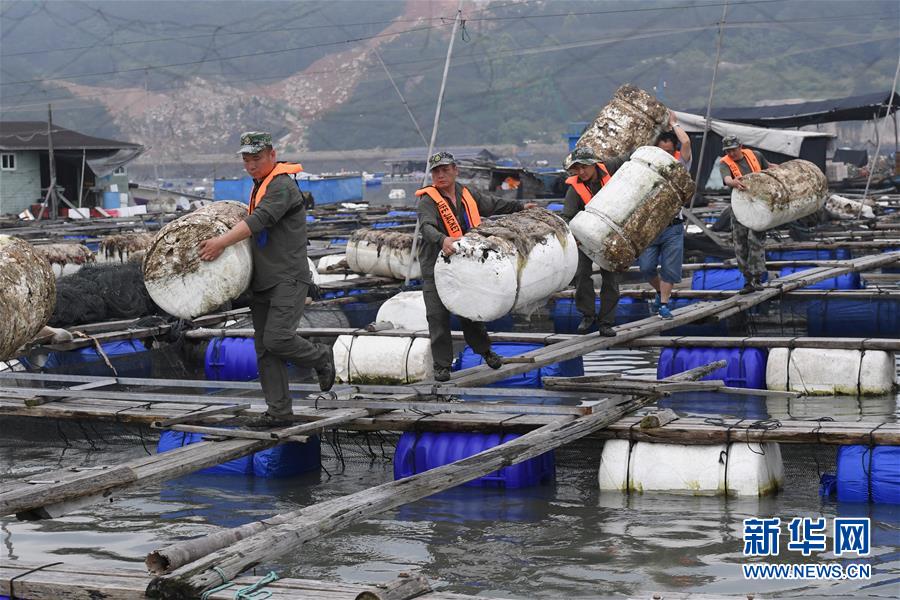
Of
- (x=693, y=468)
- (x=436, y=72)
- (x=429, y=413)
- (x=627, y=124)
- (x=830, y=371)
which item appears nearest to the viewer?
(x=693, y=468)

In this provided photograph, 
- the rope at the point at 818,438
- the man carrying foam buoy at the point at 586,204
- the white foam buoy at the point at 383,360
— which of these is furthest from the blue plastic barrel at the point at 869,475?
the white foam buoy at the point at 383,360

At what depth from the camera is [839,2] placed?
462 ft

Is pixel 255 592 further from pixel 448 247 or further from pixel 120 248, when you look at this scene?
pixel 120 248

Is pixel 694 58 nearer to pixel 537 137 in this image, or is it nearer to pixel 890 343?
pixel 537 137

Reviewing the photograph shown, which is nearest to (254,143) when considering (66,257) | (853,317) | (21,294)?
(21,294)

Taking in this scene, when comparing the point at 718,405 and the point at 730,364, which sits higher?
the point at 730,364

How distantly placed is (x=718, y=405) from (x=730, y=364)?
1.52ft

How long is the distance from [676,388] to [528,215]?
73.2 inches

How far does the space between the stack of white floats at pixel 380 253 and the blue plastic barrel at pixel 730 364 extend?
648 centimetres

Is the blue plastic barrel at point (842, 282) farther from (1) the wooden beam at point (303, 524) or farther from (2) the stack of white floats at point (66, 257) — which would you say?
(2) the stack of white floats at point (66, 257)

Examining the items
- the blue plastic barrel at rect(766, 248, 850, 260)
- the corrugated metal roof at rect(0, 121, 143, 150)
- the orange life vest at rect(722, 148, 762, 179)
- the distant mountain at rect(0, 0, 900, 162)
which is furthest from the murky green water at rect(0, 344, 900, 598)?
the distant mountain at rect(0, 0, 900, 162)

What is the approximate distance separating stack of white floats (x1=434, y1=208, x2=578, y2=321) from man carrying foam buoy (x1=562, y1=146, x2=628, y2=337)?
52.3 inches

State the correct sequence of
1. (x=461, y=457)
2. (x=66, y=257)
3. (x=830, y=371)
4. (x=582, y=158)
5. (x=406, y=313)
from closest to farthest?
(x=461, y=457), (x=582, y=158), (x=830, y=371), (x=406, y=313), (x=66, y=257)

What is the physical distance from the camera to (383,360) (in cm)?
1266
